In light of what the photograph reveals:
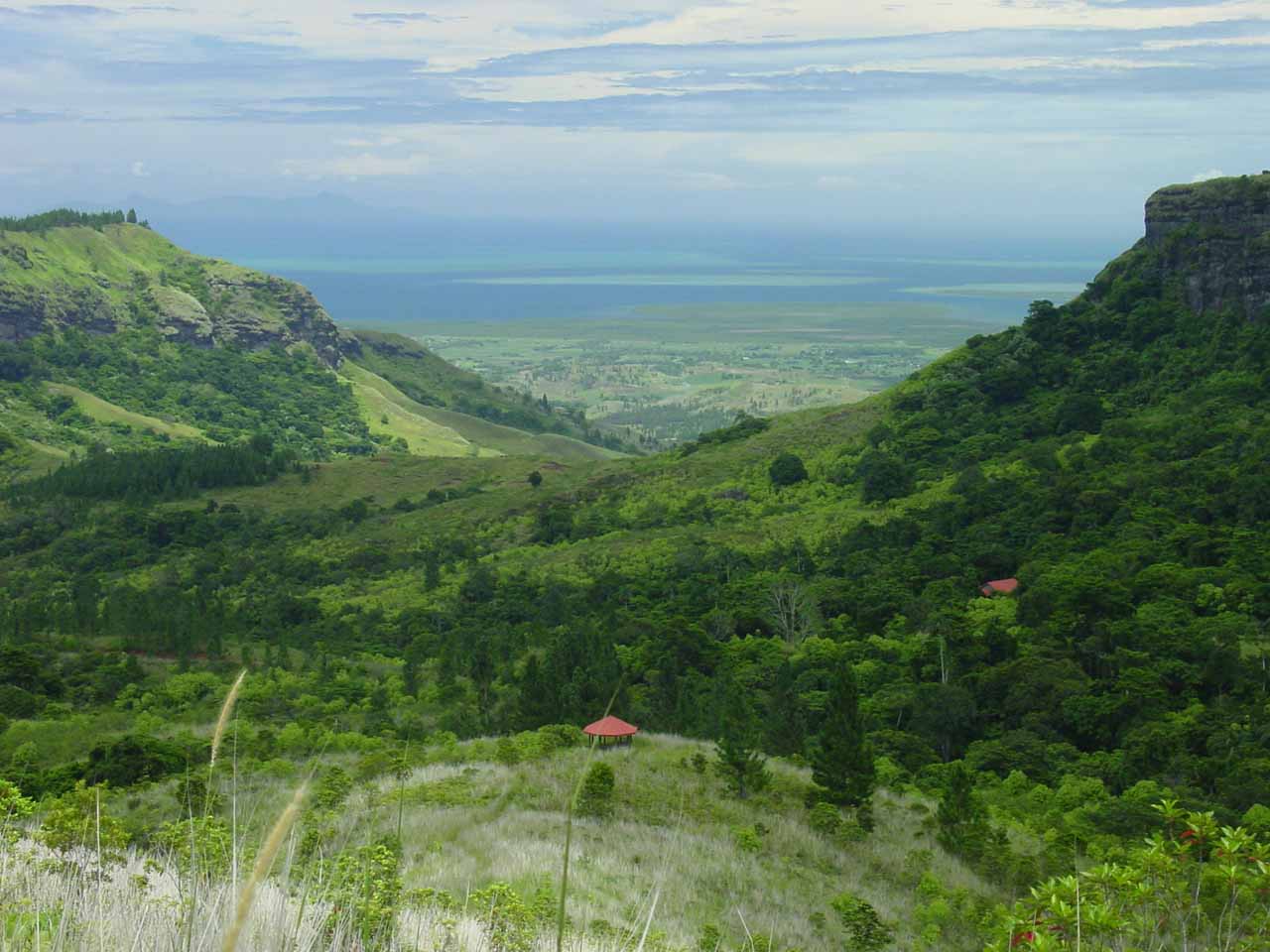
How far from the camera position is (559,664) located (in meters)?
40.5

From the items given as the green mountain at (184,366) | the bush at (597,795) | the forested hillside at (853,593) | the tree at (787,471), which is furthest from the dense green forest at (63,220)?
the bush at (597,795)

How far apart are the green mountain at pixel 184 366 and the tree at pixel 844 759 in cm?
12279

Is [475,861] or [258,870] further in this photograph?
[475,861]

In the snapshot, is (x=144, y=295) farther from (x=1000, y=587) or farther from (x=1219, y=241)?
A: (x=1000, y=587)

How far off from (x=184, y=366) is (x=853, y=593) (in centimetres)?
13975

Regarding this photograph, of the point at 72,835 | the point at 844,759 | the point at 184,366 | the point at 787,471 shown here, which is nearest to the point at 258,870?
the point at 72,835

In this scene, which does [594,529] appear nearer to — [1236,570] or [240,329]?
[1236,570]

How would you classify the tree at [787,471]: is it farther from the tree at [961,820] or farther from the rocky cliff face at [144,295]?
the rocky cliff face at [144,295]

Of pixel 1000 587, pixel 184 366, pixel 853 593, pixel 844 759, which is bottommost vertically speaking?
pixel 853 593

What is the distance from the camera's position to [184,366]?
557 feet

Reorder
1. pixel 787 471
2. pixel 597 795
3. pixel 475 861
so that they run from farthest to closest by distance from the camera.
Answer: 1. pixel 787 471
2. pixel 597 795
3. pixel 475 861

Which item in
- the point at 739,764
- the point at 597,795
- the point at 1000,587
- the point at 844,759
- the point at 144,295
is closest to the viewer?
the point at 597,795

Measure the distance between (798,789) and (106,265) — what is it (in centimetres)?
17469

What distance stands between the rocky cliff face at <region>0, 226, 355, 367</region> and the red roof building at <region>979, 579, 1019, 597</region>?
144772mm
